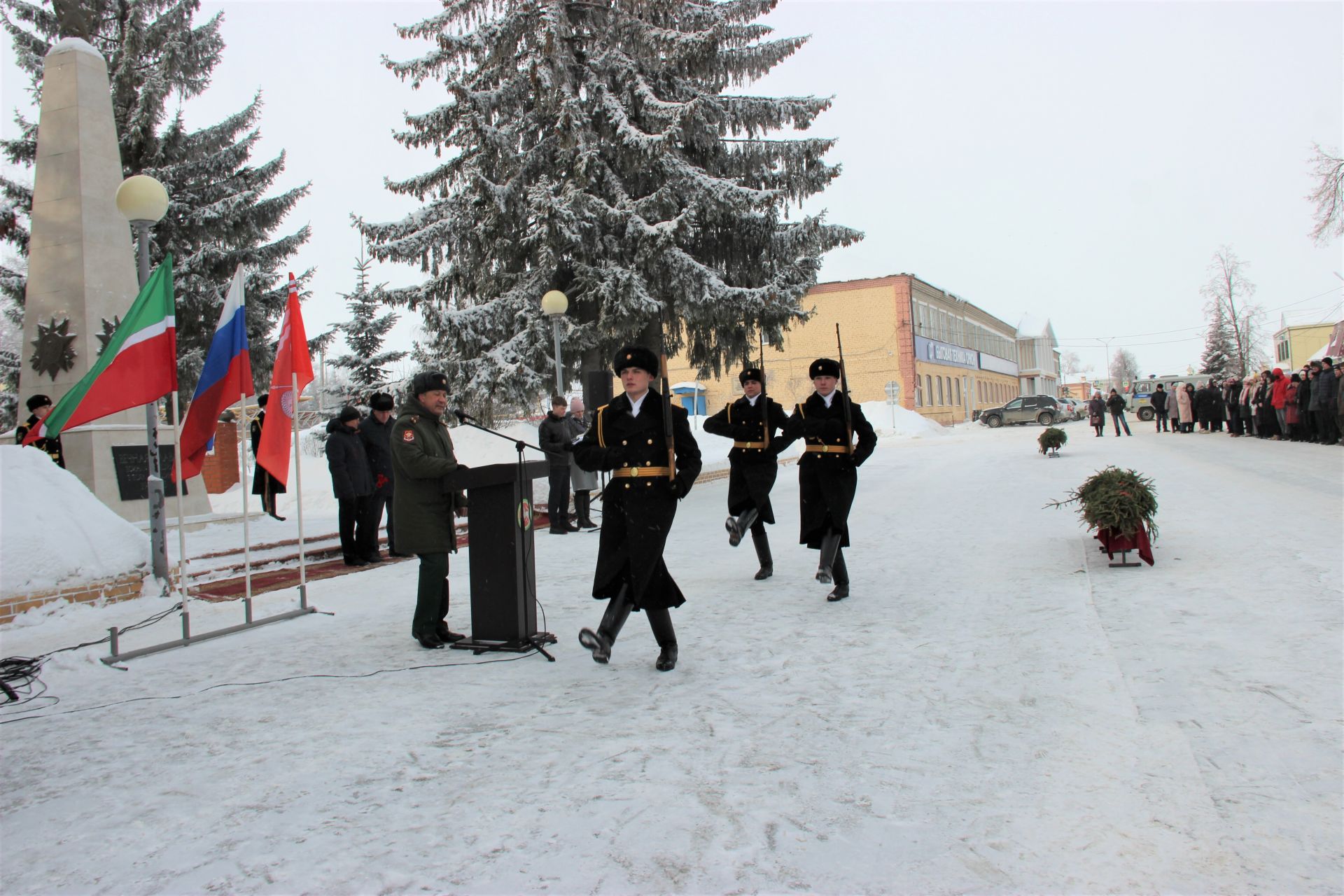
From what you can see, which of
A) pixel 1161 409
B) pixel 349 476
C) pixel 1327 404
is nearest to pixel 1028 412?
pixel 1161 409

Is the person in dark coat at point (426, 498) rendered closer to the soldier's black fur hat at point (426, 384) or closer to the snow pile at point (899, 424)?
the soldier's black fur hat at point (426, 384)

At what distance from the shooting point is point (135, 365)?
6477 millimetres

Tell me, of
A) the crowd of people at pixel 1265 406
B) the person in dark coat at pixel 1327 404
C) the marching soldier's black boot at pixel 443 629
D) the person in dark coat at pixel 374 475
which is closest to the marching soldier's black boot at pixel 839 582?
the marching soldier's black boot at pixel 443 629

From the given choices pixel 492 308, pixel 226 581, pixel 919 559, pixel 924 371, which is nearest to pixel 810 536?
pixel 919 559

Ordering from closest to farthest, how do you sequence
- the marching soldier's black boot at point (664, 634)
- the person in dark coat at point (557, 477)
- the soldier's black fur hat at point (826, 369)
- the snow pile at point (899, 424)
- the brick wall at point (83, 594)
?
the marching soldier's black boot at point (664, 634) < the brick wall at point (83, 594) < the soldier's black fur hat at point (826, 369) < the person in dark coat at point (557, 477) < the snow pile at point (899, 424)

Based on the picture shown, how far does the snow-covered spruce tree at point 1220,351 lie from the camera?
226ft

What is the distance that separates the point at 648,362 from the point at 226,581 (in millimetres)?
6437

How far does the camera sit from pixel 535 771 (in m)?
3.63

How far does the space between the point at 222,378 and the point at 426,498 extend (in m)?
2.39

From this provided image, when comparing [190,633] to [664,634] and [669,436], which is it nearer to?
[664,634]

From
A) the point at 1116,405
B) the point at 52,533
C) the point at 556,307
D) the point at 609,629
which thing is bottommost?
the point at 609,629

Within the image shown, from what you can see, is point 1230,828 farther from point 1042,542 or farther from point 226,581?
point 226,581

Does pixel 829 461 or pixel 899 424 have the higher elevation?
pixel 899 424

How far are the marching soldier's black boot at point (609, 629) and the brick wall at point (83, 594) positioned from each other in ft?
16.2
